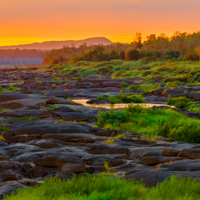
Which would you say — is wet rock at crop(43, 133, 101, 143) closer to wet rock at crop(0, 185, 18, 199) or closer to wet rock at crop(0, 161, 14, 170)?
wet rock at crop(0, 161, 14, 170)

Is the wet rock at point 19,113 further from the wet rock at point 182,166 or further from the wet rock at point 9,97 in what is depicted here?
the wet rock at point 182,166

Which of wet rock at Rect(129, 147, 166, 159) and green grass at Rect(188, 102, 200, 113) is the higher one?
wet rock at Rect(129, 147, 166, 159)

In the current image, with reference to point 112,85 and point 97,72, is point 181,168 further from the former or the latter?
point 97,72

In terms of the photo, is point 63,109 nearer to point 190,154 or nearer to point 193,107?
point 193,107

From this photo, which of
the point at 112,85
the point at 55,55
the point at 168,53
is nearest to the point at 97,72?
the point at 168,53

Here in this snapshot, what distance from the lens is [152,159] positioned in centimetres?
842

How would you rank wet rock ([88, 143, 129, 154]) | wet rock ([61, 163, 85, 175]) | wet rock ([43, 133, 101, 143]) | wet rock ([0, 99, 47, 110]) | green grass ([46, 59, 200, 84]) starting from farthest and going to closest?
1. green grass ([46, 59, 200, 84])
2. wet rock ([0, 99, 47, 110])
3. wet rock ([43, 133, 101, 143])
4. wet rock ([88, 143, 129, 154])
5. wet rock ([61, 163, 85, 175])

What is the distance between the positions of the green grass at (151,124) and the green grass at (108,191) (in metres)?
6.40

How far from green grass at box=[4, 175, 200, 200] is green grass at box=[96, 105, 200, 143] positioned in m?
6.40

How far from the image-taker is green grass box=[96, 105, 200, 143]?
39.9ft

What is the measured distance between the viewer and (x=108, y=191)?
5.40 metres

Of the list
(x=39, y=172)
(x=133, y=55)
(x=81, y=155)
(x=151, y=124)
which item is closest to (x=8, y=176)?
(x=39, y=172)

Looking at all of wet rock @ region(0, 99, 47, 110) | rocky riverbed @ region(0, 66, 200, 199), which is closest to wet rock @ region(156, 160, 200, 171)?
rocky riverbed @ region(0, 66, 200, 199)

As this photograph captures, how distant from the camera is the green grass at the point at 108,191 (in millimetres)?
5141
